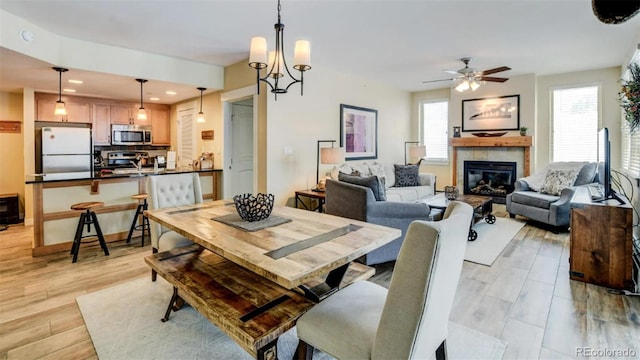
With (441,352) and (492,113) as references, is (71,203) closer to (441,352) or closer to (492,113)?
(441,352)

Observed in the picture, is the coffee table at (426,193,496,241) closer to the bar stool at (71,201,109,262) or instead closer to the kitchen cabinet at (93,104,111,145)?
the bar stool at (71,201,109,262)

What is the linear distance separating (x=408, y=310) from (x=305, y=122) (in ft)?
13.4

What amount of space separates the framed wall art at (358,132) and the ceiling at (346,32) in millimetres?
836

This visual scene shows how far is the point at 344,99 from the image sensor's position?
566 centimetres

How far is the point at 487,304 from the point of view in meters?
2.56

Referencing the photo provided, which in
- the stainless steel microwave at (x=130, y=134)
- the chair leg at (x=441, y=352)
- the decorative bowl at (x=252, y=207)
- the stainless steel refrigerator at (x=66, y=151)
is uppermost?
the stainless steel microwave at (x=130, y=134)

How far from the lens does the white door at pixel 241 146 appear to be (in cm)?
541

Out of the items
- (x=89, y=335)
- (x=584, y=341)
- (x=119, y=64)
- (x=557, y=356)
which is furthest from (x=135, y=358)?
(x=119, y=64)

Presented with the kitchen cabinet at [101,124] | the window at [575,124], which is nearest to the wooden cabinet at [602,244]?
the window at [575,124]

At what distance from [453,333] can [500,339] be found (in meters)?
0.29

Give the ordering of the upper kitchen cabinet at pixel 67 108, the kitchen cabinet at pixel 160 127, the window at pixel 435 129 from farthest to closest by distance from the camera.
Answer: the window at pixel 435 129 < the kitchen cabinet at pixel 160 127 < the upper kitchen cabinet at pixel 67 108

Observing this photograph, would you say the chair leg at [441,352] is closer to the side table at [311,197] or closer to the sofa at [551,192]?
the side table at [311,197]

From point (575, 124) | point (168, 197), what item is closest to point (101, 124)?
point (168, 197)

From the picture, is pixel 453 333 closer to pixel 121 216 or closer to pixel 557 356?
pixel 557 356
